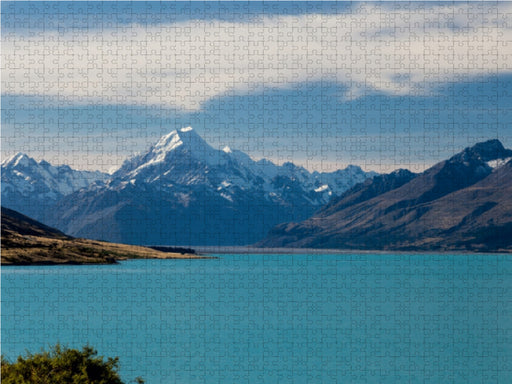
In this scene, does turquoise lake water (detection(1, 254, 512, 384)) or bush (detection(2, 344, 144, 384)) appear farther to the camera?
turquoise lake water (detection(1, 254, 512, 384))

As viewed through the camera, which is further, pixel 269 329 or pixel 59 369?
pixel 269 329

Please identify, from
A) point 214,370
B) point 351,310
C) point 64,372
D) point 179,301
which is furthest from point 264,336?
point 64,372

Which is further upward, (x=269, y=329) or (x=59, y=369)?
(x=59, y=369)

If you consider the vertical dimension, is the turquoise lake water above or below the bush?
below

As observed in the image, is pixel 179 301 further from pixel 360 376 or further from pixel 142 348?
pixel 360 376

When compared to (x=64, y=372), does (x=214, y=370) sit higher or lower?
lower
